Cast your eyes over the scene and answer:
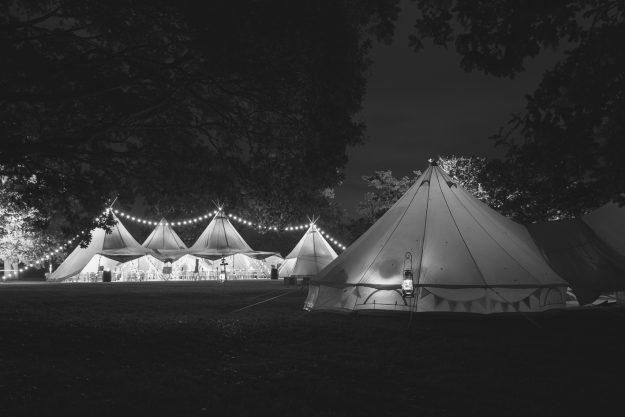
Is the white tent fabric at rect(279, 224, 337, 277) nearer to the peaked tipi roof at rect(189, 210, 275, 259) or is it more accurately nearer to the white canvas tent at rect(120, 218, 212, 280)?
the peaked tipi roof at rect(189, 210, 275, 259)

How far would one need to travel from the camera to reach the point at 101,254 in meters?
38.0

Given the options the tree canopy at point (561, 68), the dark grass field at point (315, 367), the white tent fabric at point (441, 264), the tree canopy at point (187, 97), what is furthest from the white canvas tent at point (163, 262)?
the tree canopy at point (561, 68)

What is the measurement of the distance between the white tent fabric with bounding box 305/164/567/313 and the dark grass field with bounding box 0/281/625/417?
51cm

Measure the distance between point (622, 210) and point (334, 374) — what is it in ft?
35.2

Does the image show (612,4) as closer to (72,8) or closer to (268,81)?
(268,81)

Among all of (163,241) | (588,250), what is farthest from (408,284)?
(163,241)

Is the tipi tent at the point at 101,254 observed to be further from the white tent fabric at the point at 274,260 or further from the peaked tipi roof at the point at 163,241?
the white tent fabric at the point at 274,260

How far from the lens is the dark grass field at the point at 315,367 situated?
198 inches

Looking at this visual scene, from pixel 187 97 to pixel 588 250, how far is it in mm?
9255

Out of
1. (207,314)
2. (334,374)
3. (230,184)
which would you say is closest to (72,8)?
(230,184)

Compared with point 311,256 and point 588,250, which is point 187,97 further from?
point 311,256

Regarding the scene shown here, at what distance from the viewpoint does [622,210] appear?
14.4 metres

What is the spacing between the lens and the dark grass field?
198 inches

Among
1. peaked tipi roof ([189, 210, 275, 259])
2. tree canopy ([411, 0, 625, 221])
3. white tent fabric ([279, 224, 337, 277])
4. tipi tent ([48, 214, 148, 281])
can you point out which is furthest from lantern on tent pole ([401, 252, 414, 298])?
peaked tipi roof ([189, 210, 275, 259])
